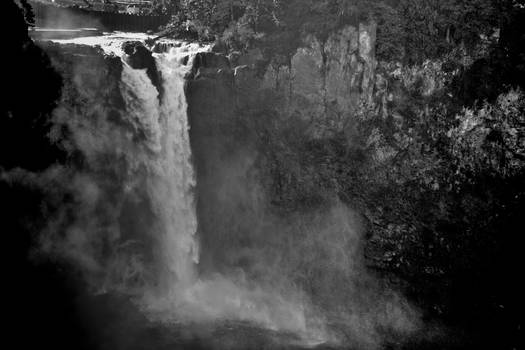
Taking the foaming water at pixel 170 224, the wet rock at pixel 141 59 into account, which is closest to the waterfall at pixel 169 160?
the foaming water at pixel 170 224

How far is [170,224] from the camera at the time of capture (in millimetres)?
20438

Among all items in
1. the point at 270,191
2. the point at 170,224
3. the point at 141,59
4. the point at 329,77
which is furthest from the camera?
the point at 270,191

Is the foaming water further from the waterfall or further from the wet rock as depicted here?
the wet rock

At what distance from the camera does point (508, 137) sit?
1639 cm

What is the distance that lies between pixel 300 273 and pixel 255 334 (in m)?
4.31

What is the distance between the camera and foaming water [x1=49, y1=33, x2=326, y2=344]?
59.8ft

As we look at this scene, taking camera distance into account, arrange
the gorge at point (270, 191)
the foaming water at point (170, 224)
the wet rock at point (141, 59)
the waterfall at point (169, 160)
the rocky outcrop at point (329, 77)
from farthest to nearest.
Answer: the rocky outcrop at point (329, 77), the waterfall at point (169, 160), the foaming water at point (170, 224), the wet rock at point (141, 59), the gorge at point (270, 191)

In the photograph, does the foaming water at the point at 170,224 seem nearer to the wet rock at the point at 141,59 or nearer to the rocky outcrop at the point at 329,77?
the wet rock at the point at 141,59

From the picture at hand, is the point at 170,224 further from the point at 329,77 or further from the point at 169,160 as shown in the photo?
the point at 329,77

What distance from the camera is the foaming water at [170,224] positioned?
717 inches

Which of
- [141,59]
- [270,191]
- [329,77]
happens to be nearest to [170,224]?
[270,191]

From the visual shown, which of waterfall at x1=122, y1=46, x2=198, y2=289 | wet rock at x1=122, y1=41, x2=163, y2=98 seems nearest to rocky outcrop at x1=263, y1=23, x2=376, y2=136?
waterfall at x1=122, y1=46, x2=198, y2=289

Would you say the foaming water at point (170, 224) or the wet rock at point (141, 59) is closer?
the wet rock at point (141, 59)

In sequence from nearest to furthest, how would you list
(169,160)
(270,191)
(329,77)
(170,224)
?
(329,77), (169,160), (170,224), (270,191)
